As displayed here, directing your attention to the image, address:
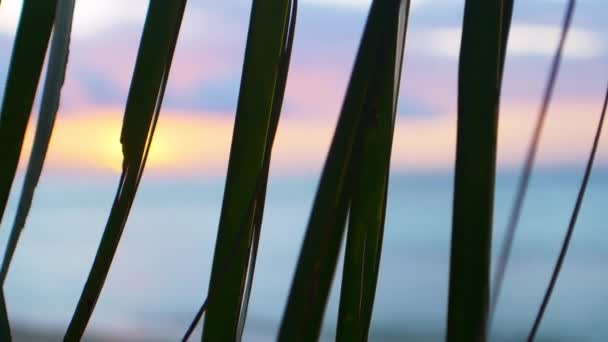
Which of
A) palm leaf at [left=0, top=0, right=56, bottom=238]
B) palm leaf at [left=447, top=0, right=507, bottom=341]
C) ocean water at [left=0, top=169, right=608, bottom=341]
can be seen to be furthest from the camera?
ocean water at [left=0, top=169, right=608, bottom=341]

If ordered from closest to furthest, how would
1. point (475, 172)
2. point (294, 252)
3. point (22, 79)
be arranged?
point (475, 172)
point (22, 79)
point (294, 252)

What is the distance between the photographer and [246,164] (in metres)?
0.45

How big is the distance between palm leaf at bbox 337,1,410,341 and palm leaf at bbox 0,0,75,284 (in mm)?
266

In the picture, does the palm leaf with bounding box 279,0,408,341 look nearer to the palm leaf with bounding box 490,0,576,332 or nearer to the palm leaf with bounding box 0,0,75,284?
the palm leaf with bounding box 490,0,576,332

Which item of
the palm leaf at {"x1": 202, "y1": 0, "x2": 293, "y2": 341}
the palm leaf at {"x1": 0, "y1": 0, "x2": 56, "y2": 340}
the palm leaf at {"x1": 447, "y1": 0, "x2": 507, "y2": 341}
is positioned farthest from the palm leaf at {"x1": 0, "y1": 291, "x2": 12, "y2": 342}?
the palm leaf at {"x1": 447, "y1": 0, "x2": 507, "y2": 341}

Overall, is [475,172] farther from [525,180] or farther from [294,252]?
[294,252]

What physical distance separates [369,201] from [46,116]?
28cm

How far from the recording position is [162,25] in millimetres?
475

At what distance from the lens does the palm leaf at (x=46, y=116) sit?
53 centimetres

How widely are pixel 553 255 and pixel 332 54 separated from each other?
0.35 meters

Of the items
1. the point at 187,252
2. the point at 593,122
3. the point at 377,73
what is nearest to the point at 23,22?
the point at 377,73

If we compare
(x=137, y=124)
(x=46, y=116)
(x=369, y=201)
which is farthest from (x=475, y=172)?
(x=46, y=116)

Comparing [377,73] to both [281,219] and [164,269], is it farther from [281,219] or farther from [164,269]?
[164,269]

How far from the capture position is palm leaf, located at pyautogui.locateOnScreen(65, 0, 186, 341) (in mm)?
463
